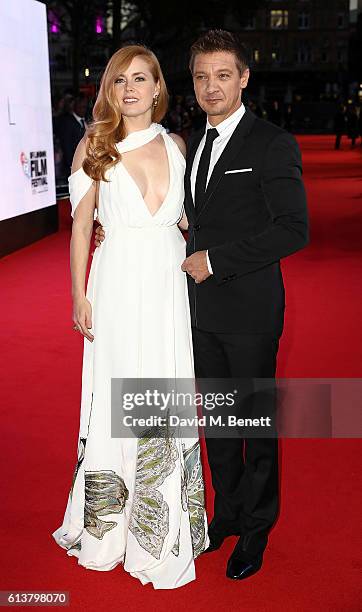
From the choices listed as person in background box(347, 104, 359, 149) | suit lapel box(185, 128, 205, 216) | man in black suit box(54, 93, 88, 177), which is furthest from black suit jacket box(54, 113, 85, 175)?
person in background box(347, 104, 359, 149)

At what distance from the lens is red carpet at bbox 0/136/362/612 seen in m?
2.87

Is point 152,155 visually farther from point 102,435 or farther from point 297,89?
point 297,89

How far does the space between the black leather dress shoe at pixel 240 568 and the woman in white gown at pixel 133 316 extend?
0.48ft

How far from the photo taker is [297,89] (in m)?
82.1

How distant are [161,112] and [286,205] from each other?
0.59 meters

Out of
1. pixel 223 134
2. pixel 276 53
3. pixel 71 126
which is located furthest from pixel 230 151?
pixel 276 53

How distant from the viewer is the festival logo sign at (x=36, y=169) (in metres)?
Result: 9.73

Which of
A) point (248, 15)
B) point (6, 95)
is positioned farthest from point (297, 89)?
point (6, 95)

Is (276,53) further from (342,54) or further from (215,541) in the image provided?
(215,541)

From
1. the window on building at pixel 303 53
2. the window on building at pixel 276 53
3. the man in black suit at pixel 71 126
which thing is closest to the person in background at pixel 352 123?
the man in black suit at pixel 71 126

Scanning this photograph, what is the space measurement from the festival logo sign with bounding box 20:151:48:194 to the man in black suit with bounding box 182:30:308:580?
23.2ft

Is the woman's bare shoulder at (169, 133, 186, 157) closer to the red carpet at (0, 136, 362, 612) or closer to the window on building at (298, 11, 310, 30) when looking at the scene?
the red carpet at (0, 136, 362, 612)

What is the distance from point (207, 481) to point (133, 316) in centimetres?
128

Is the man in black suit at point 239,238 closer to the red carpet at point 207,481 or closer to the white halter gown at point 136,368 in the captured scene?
the white halter gown at point 136,368
